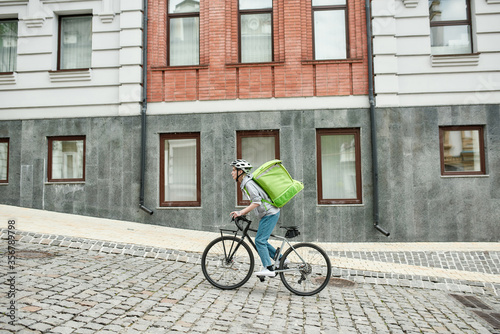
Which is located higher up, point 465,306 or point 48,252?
point 48,252

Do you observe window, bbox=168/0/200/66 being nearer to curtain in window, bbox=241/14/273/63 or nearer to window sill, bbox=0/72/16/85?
curtain in window, bbox=241/14/273/63

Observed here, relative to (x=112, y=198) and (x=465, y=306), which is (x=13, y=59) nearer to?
(x=112, y=198)

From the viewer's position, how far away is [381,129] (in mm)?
10609

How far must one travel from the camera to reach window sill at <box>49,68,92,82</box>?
11.5m

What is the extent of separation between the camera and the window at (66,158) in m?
11.6

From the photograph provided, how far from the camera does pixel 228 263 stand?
5.82m

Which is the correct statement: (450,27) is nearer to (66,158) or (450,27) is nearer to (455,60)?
(455,60)

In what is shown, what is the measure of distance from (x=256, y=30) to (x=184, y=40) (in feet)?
6.84

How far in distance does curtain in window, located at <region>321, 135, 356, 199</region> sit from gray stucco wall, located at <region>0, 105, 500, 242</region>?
1.25ft

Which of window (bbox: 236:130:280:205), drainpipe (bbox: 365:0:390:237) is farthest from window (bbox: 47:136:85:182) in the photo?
drainpipe (bbox: 365:0:390:237)

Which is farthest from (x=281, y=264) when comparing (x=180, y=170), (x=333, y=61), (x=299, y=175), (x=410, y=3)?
(x=410, y=3)

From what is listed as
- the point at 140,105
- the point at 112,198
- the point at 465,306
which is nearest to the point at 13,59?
the point at 140,105

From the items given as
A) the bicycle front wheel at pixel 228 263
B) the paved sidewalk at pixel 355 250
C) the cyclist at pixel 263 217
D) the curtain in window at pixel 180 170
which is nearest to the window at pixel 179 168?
the curtain in window at pixel 180 170

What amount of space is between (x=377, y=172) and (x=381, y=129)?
3.73ft
